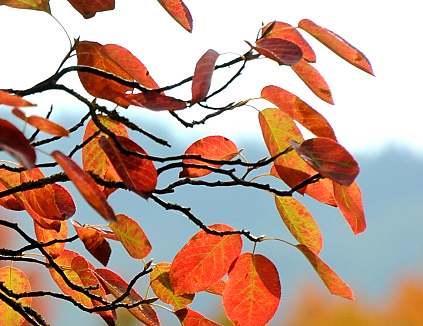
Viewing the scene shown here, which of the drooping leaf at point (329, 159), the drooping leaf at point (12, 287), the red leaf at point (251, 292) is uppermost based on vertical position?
the drooping leaf at point (329, 159)

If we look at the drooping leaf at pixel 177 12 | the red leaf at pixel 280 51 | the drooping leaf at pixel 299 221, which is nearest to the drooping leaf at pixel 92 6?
the drooping leaf at pixel 177 12

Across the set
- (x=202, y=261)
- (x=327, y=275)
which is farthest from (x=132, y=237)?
(x=327, y=275)

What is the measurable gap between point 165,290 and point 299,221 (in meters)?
0.17

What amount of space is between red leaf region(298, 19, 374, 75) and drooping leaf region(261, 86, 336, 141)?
0.05 meters

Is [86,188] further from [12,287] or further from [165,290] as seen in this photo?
[12,287]

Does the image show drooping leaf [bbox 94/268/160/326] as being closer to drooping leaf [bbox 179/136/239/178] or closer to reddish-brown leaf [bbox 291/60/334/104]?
drooping leaf [bbox 179/136/239/178]

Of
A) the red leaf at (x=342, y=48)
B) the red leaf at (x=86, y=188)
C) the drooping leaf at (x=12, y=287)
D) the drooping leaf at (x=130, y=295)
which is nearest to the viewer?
the red leaf at (x=86, y=188)

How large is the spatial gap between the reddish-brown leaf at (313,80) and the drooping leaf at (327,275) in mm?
146

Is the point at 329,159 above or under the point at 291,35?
under

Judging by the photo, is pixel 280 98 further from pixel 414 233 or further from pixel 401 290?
pixel 414 233

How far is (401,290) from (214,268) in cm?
1890

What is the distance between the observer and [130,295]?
598 mm

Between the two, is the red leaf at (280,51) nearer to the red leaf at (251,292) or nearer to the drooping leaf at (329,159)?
the drooping leaf at (329,159)

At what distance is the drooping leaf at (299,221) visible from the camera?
56 centimetres
